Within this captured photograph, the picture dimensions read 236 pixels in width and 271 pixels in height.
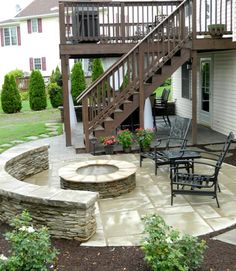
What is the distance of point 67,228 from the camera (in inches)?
177

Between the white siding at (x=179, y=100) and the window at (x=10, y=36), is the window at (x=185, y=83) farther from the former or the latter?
the window at (x=10, y=36)

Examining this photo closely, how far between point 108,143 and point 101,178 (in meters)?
2.79

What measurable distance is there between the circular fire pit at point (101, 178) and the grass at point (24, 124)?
13.7 ft

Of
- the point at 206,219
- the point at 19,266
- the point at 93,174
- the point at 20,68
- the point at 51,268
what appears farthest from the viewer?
the point at 20,68

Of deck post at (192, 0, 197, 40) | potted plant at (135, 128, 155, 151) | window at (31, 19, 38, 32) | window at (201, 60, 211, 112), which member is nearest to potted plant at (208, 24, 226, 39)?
deck post at (192, 0, 197, 40)

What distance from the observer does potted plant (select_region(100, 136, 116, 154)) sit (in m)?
8.74

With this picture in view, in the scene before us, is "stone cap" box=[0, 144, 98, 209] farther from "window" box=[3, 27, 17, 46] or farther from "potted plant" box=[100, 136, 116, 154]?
"window" box=[3, 27, 17, 46]

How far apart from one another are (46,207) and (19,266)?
120cm

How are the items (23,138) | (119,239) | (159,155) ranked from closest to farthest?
(119,239) → (159,155) → (23,138)

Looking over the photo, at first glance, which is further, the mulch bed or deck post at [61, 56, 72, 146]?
deck post at [61, 56, 72, 146]

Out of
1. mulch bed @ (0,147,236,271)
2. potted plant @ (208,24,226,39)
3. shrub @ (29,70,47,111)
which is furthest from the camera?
shrub @ (29,70,47,111)

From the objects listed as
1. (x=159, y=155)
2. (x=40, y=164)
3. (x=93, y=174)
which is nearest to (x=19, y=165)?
(x=40, y=164)

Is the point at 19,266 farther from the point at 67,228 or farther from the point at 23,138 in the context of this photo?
the point at 23,138

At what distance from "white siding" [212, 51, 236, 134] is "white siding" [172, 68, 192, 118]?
215 cm
